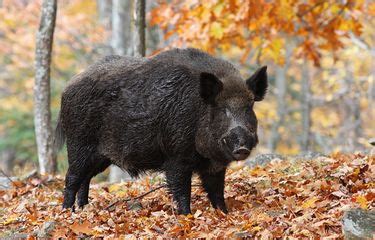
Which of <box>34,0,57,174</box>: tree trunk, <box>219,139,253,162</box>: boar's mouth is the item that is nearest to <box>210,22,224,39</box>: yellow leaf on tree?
<box>34,0,57,174</box>: tree trunk

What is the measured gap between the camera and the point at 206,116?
6.50 meters

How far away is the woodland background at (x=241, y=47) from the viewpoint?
11.5 m

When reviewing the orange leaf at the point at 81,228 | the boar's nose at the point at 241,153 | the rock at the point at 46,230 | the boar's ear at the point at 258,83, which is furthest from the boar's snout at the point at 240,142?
the rock at the point at 46,230

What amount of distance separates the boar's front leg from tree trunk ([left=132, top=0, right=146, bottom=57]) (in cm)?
387

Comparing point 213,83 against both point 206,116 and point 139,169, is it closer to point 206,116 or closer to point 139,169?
point 206,116

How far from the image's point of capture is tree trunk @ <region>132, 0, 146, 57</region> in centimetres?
1009

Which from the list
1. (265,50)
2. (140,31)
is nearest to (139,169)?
(140,31)

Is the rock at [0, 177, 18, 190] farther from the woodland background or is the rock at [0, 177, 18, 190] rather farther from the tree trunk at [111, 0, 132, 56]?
the tree trunk at [111, 0, 132, 56]

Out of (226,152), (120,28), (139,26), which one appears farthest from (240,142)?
(120,28)

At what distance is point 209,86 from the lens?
6410 mm

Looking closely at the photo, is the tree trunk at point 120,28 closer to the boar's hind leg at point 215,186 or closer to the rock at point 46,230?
the boar's hind leg at point 215,186

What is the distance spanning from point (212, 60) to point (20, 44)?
1713cm

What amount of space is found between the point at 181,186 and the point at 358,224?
97.1 inches

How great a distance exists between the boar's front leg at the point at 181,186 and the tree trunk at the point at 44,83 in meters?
4.92
